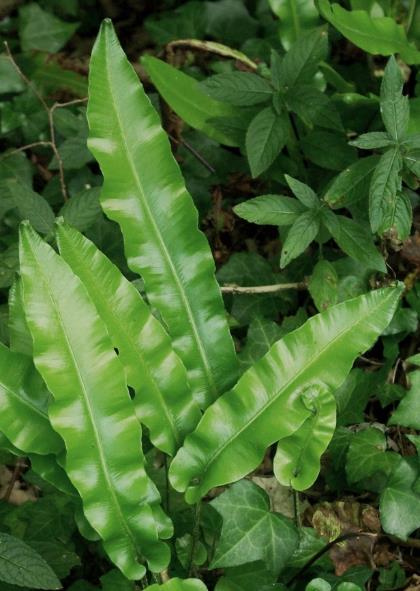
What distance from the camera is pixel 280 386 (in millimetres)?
1450

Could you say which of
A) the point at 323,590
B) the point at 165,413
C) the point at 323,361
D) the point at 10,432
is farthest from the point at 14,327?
the point at 323,590

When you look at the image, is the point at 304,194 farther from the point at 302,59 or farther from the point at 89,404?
the point at 89,404

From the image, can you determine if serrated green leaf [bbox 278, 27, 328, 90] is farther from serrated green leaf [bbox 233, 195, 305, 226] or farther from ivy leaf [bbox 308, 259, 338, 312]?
ivy leaf [bbox 308, 259, 338, 312]

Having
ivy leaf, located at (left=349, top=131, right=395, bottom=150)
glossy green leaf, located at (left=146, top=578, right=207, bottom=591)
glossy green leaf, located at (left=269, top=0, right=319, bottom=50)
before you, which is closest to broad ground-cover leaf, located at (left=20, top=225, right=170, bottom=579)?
glossy green leaf, located at (left=146, top=578, right=207, bottom=591)

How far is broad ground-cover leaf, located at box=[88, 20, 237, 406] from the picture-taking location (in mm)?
1504

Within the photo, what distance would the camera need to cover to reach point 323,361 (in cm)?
145

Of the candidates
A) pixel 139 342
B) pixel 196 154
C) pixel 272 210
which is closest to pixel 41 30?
pixel 196 154

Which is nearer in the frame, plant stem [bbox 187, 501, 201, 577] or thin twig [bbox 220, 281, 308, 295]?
plant stem [bbox 187, 501, 201, 577]

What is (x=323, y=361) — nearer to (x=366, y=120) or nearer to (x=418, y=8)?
(x=366, y=120)

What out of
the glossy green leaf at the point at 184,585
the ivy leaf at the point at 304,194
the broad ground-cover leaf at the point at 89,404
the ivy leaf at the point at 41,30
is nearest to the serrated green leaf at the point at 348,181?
the ivy leaf at the point at 304,194

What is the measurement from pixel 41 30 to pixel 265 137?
1175 millimetres

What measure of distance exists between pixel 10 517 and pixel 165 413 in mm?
535

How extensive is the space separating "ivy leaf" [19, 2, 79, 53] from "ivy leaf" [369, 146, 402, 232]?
4.76 ft

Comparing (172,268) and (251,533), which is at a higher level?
(172,268)
